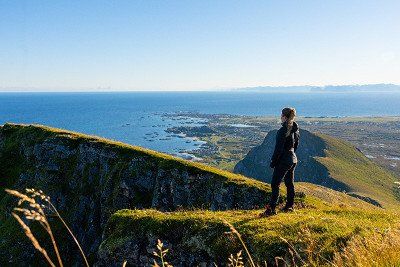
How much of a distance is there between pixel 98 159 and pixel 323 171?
99.1m

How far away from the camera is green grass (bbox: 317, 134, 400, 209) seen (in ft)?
383

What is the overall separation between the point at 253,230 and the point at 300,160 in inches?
5158

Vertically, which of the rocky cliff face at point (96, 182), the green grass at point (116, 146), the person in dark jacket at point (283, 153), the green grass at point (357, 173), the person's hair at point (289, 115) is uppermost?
the person's hair at point (289, 115)

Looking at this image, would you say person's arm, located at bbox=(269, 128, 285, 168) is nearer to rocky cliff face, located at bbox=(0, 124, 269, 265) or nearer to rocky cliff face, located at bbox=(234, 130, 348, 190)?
rocky cliff face, located at bbox=(0, 124, 269, 265)

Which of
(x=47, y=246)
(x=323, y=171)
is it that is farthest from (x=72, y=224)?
(x=323, y=171)

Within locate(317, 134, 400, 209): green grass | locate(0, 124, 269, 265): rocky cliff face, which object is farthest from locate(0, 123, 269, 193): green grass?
locate(317, 134, 400, 209): green grass

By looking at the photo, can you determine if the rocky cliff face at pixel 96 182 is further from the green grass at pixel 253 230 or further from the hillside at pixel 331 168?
the hillside at pixel 331 168

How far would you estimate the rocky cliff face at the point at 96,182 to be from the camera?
106ft

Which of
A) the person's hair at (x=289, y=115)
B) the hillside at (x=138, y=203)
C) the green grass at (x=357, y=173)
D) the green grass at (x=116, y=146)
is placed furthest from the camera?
the green grass at (x=357, y=173)

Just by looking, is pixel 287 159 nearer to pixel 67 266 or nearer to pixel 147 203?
pixel 147 203

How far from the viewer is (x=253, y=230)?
14.2 meters

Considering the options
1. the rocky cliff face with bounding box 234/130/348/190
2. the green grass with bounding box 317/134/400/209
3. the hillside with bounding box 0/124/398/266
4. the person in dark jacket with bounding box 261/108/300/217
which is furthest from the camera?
the rocky cliff face with bounding box 234/130/348/190

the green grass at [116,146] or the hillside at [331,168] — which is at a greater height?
the green grass at [116,146]

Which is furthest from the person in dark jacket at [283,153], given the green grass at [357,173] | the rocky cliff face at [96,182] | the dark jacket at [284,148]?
the green grass at [357,173]
